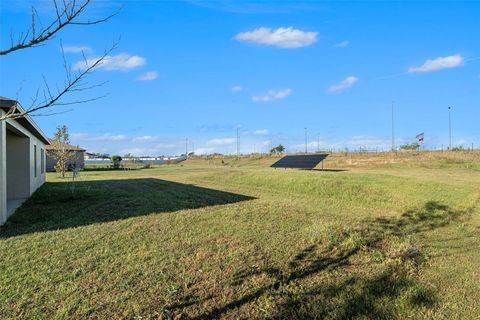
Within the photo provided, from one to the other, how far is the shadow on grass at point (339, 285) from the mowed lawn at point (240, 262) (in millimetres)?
20

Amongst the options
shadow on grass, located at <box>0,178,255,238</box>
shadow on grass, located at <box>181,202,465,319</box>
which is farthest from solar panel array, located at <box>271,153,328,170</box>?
shadow on grass, located at <box>181,202,465,319</box>

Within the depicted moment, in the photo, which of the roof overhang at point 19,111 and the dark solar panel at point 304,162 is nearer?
the roof overhang at point 19,111

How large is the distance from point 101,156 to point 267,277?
7949 centimetres

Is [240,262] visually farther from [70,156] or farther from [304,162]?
[70,156]

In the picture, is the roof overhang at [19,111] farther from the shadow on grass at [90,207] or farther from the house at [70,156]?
the house at [70,156]

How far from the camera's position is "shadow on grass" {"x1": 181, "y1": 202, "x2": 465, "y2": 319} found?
4176 mm

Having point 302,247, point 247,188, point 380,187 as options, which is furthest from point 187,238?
point 247,188

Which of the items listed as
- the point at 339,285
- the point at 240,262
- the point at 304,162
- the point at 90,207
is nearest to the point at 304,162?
the point at 304,162

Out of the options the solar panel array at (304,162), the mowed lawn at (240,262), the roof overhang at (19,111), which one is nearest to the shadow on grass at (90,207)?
the mowed lawn at (240,262)

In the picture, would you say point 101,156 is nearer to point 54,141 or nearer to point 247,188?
point 54,141

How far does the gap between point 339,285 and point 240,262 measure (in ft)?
5.00

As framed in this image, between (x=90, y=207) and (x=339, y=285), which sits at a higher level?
(x=90, y=207)

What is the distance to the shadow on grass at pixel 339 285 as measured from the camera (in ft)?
13.7

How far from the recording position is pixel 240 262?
18.7 feet
